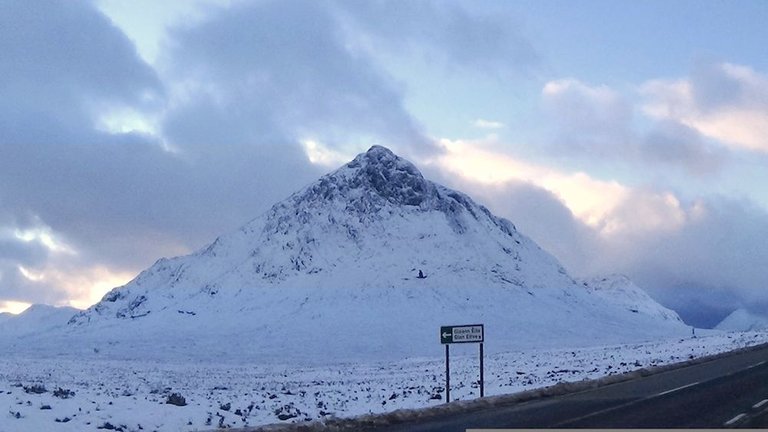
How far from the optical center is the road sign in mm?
22422

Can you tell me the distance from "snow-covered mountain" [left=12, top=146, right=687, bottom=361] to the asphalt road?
60.9 metres

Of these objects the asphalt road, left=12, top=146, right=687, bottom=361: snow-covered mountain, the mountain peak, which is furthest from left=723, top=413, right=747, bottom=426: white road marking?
the mountain peak

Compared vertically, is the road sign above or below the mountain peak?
below

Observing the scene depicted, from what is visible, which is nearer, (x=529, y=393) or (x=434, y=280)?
(x=529, y=393)

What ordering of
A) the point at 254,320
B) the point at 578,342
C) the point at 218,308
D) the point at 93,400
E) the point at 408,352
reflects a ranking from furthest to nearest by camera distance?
the point at 218,308 → the point at 254,320 → the point at 578,342 → the point at 408,352 → the point at 93,400

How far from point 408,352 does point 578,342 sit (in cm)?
2376

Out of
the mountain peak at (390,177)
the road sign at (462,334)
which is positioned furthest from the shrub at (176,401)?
the mountain peak at (390,177)

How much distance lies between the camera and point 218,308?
116250mm

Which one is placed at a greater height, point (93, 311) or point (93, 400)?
point (93, 311)

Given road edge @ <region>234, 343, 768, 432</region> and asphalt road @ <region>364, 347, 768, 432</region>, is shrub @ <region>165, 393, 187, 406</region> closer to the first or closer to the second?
road edge @ <region>234, 343, 768, 432</region>

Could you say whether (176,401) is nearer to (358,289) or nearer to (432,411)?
(432,411)

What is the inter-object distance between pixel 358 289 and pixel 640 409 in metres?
104

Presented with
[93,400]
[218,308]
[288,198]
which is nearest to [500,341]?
[218,308]

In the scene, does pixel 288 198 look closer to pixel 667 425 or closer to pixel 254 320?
pixel 254 320
